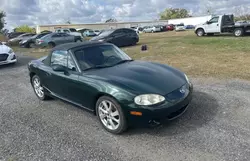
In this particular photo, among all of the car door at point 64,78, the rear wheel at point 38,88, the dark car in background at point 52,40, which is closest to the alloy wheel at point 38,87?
the rear wheel at point 38,88

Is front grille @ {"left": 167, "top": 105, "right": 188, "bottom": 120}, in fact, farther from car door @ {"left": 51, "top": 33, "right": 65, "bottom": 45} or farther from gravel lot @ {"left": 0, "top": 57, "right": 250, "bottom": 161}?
car door @ {"left": 51, "top": 33, "right": 65, "bottom": 45}

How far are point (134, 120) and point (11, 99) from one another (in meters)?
3.96

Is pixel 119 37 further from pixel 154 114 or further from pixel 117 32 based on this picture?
pixel 154 114

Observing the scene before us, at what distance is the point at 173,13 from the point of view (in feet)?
321

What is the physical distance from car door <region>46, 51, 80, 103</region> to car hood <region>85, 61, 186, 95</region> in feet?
1.30

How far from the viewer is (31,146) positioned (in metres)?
3.30

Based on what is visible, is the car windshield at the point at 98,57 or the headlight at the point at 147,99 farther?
the car windshield at the point at 98,57

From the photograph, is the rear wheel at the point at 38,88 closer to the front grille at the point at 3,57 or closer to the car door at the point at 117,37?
the front grille at the point at 3,57

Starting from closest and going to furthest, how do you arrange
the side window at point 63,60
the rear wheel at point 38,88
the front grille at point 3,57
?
the side window at point 63,60, the rear wheel at point 38,88, the front grille at point 3,57

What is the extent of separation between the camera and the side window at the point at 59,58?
14.2 feet

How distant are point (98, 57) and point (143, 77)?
1167mm

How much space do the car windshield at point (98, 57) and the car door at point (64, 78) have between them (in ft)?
0.58

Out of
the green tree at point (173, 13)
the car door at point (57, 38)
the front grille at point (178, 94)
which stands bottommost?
the front grille at point (178, 94)

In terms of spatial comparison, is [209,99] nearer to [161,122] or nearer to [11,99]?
[161,122]
